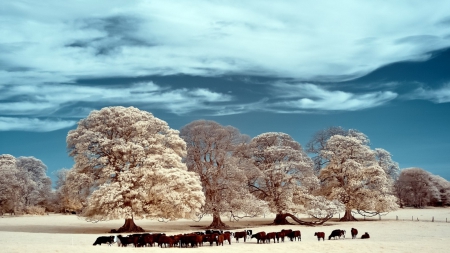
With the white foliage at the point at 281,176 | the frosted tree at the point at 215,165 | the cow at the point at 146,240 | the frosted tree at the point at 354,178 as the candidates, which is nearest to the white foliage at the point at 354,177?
the frosted tree at the point at 354,178

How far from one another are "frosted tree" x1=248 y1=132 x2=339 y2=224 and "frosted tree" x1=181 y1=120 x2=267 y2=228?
3823 millimetres

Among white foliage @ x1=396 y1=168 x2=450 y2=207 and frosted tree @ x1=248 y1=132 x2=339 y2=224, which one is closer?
frosted tree @ x1=248 y1=132 x2=339 y2=224

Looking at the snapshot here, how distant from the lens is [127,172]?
→ 37125 mm

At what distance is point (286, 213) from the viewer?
151 feet

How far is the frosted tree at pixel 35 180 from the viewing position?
79.8 meters

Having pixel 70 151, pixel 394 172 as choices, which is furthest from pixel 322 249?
pixel 394 172

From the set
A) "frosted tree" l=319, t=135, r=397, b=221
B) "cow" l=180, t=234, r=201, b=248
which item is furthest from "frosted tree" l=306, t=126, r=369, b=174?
"cow" l=180, t=234, r=201, b=248

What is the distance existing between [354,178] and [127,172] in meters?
29.8

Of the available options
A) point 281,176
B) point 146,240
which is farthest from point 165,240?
point 281,176

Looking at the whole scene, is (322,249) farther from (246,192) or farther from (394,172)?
(394,172)

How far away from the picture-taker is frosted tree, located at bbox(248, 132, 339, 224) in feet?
151

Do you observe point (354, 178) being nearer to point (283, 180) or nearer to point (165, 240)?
point (283, 180)

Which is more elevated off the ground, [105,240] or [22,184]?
[22,184]

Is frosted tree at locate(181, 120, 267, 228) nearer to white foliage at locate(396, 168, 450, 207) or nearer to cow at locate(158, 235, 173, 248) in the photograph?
cow at locate(158, 235, 173, 248)
